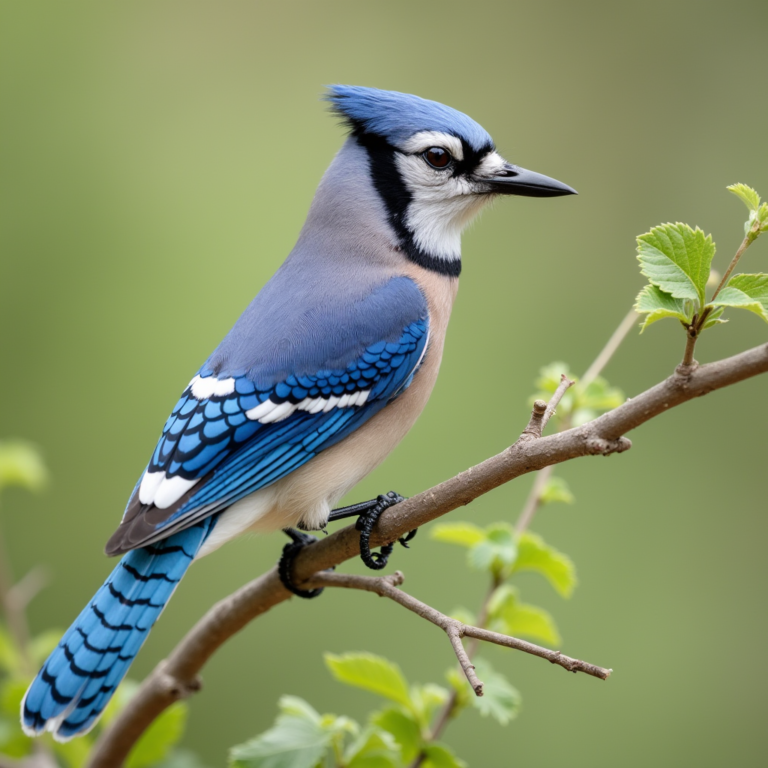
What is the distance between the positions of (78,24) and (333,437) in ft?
11.5

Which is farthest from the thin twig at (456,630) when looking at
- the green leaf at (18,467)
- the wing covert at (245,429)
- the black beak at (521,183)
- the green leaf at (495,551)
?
the black beak at (521,183)

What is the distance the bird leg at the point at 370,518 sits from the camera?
1592mm

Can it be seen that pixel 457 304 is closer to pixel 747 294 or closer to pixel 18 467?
pixel 18 467

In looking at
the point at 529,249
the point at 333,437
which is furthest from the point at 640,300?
the point at 529,249

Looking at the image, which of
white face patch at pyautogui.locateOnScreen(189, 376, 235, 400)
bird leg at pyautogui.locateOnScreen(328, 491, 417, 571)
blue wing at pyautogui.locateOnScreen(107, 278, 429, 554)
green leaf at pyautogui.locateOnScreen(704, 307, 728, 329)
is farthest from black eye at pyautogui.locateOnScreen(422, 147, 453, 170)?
green leaf at pyautogui.locateOnScreen(704, 307, 728, 329)

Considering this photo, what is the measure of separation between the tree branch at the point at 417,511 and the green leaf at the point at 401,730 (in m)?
0.26

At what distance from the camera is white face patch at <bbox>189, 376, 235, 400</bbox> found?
74.0 inches

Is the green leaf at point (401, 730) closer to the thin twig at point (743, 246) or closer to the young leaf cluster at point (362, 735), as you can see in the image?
the young leaf cluster at point (362, 735)

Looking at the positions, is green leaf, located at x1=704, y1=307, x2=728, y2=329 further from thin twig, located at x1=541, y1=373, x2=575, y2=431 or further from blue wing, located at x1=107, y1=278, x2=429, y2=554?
blue wing, located at x1=107, y1=278, x2=429, y2=554

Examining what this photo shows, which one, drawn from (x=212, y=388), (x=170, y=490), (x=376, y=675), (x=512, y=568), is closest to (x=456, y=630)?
(x=376, y=675)

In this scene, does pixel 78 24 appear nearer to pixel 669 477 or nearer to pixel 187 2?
pixel 187 2

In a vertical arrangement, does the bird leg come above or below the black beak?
below

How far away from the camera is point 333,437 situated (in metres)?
1.94

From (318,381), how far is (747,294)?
97cm
